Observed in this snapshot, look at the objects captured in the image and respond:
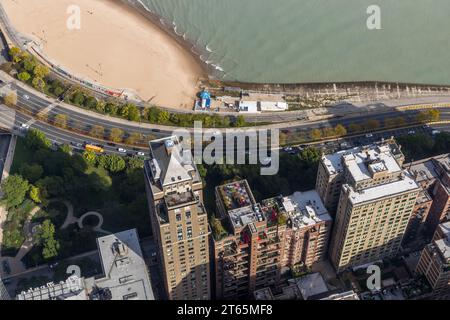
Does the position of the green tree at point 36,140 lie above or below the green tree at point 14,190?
above

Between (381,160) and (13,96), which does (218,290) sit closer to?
(381,160)

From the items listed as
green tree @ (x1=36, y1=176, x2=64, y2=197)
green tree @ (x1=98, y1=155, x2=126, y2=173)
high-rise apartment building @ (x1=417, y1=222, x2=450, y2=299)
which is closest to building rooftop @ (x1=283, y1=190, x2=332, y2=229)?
high-rise apartment building @ (x1=417, y1=222, x2=450, y2=299)

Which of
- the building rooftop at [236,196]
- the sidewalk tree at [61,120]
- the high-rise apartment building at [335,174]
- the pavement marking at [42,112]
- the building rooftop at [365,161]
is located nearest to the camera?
the building rooftop at [365,161]

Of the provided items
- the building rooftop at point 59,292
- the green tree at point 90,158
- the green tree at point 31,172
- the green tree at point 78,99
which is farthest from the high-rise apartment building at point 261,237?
the green tree at point 78,99

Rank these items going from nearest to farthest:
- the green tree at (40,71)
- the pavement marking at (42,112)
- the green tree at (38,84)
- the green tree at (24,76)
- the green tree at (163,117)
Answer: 1. the pavement marking at (42,112)
2. the green tree at (163,117)
3. the green tree at (38,84)
4. the green tree at (24,76)
5. the green tree at (40,71)

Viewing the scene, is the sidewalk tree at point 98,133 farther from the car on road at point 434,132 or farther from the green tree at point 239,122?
the car on road at point 434,132

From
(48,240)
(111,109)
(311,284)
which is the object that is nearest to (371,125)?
(311,284)

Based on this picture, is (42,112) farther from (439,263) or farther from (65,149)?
(439,263)

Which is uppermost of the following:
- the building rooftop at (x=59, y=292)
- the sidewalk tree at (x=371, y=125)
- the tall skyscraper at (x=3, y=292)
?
the sidewalk tree at (x=371, y=125)
